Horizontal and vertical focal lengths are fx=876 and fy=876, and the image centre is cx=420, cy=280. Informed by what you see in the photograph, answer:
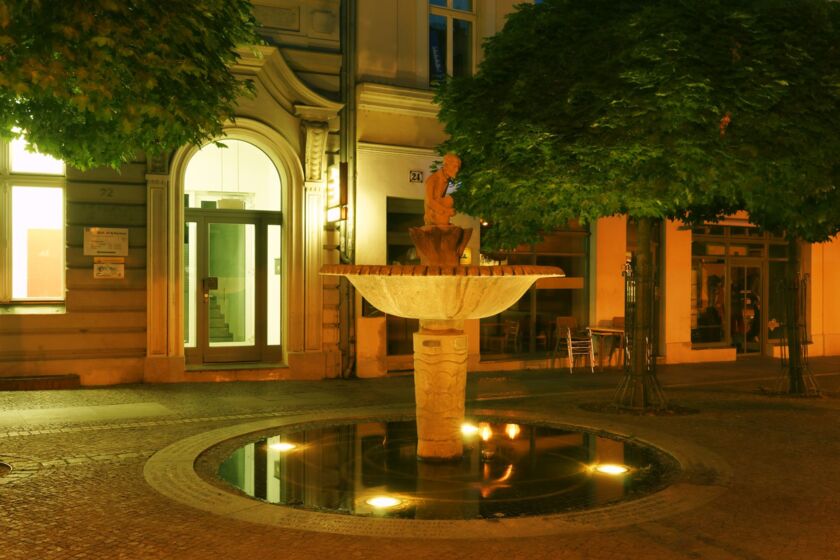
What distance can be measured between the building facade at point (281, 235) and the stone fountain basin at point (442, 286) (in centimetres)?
652

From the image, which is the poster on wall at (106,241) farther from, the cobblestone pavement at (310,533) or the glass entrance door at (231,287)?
the cobblestone pavement at (310,533)

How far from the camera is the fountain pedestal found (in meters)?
8.08

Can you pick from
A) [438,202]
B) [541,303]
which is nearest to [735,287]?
[541,303]

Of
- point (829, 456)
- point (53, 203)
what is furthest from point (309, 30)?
point (829, 456)

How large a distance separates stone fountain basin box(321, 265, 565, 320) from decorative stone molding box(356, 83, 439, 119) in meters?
7.84

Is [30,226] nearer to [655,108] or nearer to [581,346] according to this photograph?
[655,108]

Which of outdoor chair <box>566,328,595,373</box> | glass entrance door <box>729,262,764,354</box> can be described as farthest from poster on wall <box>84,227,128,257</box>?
glass entrance door <box>729,262,764,354</box>

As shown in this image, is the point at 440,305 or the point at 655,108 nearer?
the point at 440,305

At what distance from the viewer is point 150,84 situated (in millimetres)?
7309

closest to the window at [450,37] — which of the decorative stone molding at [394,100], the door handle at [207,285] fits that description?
the decorative stone molding at [394,100]

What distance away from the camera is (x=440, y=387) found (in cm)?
812

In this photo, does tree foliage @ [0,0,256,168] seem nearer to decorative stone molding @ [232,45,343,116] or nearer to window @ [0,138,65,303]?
window @ [0,138,65,303]

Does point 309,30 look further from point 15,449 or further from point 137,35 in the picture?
point 15,449

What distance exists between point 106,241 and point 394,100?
547cm
